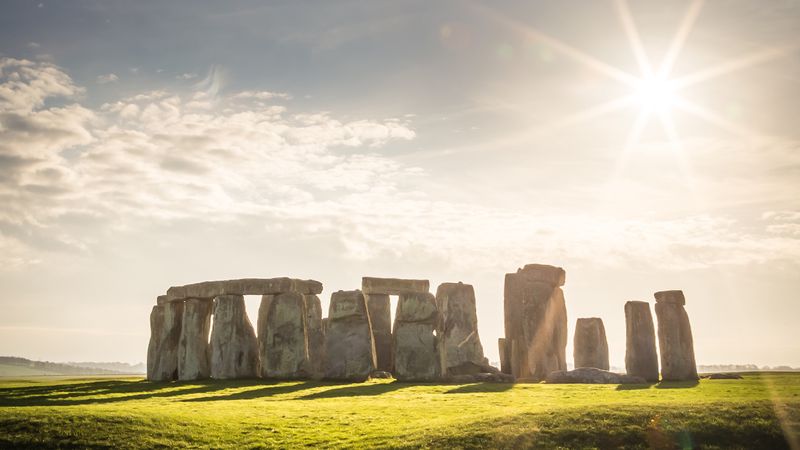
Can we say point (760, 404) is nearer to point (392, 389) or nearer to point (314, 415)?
point (314, 415)

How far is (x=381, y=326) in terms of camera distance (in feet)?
120

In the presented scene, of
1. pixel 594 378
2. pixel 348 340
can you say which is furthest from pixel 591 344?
pixel 348 340

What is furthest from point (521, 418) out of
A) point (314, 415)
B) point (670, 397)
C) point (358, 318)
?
point (358, 318)

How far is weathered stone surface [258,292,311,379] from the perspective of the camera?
30609mm

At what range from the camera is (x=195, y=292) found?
111ft

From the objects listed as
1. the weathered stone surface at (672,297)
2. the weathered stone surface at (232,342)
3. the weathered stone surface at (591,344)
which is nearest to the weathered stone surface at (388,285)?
the weathered stone surface at (232,342)

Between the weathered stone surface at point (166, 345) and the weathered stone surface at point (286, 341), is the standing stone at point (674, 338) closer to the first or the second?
the weathered stone surface at point (286, 341)

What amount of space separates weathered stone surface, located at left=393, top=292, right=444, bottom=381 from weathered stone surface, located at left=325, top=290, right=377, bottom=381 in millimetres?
1248

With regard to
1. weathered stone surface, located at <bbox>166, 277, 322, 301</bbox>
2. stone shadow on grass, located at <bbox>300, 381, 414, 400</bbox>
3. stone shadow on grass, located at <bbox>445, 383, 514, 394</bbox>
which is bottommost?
stone shadow on grass, located at <bbox>445, 383, 514, 394</bbox>

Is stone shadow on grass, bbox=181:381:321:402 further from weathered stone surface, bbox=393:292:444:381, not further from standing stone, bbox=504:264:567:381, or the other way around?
standing stone, bbox=504:264:567:381

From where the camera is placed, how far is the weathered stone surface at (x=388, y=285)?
3622 cm

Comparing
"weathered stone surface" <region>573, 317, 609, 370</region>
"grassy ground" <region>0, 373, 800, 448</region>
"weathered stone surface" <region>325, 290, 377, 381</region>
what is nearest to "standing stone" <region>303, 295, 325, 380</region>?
"weathered stone surface" <region>325, 290, 377, 381</region>

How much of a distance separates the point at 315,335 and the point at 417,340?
6185mm

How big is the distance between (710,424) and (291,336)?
62.8 ft
